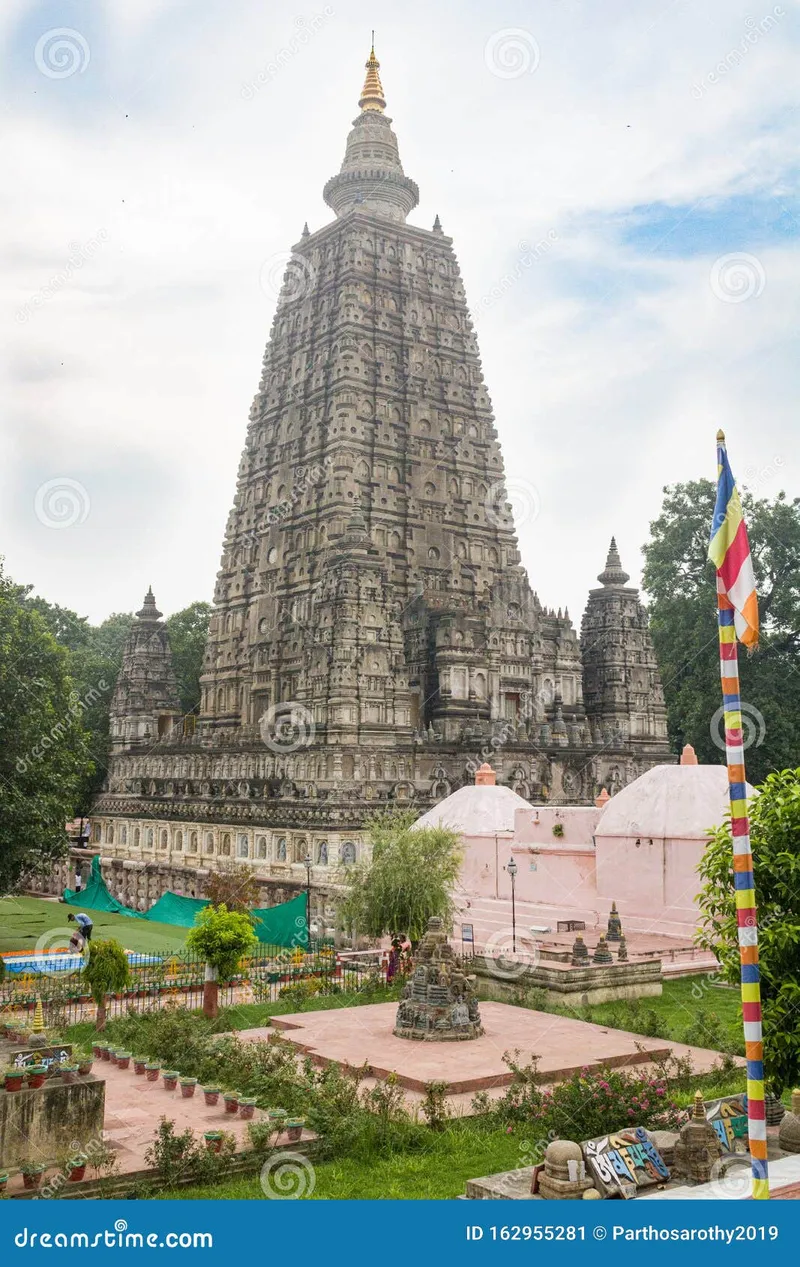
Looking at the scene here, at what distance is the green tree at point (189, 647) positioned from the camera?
66125 millimetres

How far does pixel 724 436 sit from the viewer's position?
9484 millimetres

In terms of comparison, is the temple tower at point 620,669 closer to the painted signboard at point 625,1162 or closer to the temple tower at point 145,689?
the temple tower at point 145,689

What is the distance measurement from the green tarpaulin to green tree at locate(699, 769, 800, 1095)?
1473 centimetres

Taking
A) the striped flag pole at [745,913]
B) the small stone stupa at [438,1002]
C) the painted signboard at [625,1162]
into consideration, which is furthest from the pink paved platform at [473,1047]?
the striped flag pole at [745,913]

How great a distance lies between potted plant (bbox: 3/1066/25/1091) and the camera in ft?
39.6

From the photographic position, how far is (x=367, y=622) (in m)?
41.0

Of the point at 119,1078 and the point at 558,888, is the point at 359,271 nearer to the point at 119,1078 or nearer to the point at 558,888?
the point at 558,888

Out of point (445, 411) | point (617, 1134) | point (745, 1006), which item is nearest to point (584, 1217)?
point (617, 1134)

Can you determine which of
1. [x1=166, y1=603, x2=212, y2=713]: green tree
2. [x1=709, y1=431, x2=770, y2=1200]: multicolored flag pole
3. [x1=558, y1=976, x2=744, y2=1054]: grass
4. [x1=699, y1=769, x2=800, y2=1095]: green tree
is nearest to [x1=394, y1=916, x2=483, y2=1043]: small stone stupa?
[x1=558, y1=976, x2=744, y2=1054]: grass

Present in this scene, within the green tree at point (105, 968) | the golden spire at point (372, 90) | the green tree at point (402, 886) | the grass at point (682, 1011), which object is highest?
the golden spire at point (372, 90)

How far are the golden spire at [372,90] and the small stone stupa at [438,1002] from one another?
47.2 metres

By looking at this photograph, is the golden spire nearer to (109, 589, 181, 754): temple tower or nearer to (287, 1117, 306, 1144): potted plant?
(109, 589, 181, 754): temple tower

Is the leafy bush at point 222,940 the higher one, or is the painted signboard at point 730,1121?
the leafy bush at point 222,940

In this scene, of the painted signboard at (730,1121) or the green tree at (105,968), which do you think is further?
the green tree at (105,968)
